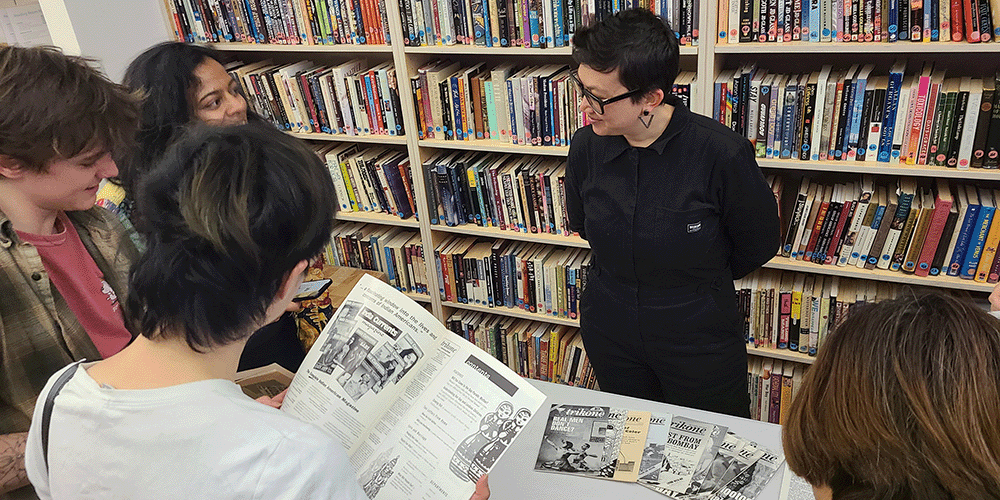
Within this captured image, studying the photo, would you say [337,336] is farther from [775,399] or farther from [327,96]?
[775,399]

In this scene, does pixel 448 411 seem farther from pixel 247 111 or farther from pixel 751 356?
pixel 751 356

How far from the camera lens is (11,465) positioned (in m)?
1.03

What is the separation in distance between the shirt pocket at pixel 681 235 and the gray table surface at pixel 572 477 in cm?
35

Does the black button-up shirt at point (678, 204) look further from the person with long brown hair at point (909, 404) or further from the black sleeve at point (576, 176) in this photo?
the person with long brown hair at point (909, 404)

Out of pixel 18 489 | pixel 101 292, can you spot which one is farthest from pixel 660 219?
pixel 18 489

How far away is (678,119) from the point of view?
1432 millimetres

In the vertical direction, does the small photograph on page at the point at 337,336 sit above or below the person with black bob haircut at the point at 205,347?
below

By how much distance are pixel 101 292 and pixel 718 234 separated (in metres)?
1.35

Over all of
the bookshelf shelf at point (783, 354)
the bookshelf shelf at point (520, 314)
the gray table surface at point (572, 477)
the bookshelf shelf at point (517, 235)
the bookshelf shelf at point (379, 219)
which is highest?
the bookshelf shelf at point (379, 219)

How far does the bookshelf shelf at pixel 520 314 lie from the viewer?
7.95 ft

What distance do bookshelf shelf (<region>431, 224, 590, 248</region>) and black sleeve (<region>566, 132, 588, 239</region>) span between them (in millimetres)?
Answer: 471

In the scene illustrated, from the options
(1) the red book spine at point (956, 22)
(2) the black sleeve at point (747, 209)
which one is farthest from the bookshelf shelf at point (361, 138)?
(1) the red book spine at point (956, 22)

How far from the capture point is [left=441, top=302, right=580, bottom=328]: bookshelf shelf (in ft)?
7.95

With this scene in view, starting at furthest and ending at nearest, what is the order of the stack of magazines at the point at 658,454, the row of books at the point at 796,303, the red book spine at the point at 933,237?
1. the row of books at the point at 796,303
2. the red book spine at the point at 933,237
3. the stack of magazines at the point at 658,454
